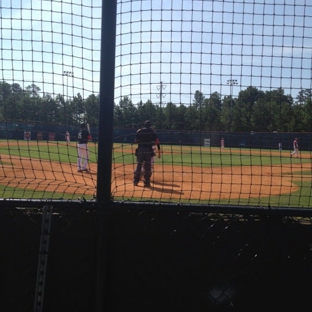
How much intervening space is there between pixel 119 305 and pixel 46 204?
878 mm

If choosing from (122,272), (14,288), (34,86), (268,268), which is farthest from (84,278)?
(34,86)

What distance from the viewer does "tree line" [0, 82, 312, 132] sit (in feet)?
10.5

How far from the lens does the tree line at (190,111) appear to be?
10.5 ft

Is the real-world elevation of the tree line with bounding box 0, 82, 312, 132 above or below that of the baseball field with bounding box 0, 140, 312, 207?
above

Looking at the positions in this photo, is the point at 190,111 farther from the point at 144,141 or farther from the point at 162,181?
the point at 144,141

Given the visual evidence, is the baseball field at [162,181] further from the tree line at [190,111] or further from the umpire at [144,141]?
the tree line at [190,111]

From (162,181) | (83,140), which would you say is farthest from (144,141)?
(83,140)

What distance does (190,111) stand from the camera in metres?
3.43

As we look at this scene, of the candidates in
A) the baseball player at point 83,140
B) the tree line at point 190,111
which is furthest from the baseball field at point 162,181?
the tree line at point 190,111

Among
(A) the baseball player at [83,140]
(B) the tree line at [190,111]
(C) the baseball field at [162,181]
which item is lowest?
(C) the baseball field at [162,181]

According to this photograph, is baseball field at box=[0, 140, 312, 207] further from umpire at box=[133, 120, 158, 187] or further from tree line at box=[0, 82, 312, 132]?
Result: tree line at box=[0, 82, 312, 132]

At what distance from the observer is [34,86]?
3143mm

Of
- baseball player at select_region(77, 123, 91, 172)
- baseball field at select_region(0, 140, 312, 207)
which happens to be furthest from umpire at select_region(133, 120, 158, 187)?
baseball player at select_region(77, 123, 91, 172)

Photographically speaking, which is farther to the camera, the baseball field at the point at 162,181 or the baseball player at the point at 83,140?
the baseball field at the point at 162,181
